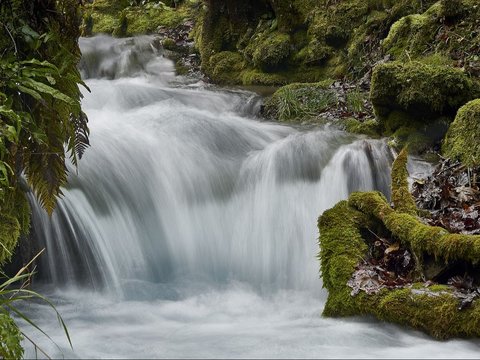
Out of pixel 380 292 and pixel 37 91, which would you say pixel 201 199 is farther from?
pixel 37 91

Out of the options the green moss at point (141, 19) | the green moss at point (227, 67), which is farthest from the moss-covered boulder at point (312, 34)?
the green moss at point (141, 19)

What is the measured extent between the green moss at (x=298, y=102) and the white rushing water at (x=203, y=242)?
52cm

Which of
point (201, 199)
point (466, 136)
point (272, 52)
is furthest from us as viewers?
point (272, 52)

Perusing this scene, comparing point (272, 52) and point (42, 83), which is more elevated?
point (272, 52)

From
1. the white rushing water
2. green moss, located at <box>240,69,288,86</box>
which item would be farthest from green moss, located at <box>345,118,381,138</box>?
green moss, located at <box>240,69,288,86</box>

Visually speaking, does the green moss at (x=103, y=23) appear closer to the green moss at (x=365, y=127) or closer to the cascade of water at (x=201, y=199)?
the cascade of water at (x=201, y=199)

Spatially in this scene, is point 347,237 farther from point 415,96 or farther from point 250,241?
point 415,96

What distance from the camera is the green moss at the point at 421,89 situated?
675 cm

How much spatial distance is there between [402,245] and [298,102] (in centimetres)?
495

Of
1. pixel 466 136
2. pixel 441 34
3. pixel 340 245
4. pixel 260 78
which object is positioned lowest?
pixel 340 245

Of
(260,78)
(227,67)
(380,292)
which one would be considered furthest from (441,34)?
(380,292)

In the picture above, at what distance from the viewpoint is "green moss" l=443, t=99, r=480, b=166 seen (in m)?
5.68

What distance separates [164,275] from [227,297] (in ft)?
2.72

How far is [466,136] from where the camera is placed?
5.93m
